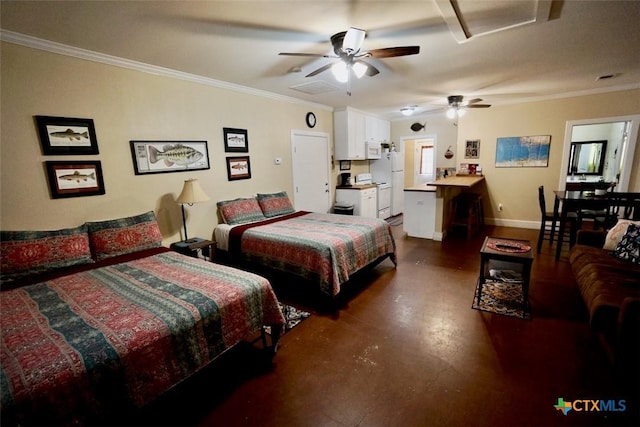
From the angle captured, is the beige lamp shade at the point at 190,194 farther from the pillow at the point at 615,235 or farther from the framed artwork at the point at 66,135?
the pillow at the point at 615,235

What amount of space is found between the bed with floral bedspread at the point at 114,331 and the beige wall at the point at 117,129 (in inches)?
22.9

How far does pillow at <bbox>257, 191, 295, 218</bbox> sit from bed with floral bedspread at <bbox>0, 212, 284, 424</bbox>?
192 centimetres

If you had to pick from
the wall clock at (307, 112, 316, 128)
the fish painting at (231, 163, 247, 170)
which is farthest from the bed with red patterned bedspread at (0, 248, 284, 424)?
the wall clock at (307, 112, 316, 128)

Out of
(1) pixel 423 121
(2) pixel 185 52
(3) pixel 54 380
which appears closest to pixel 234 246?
(2) pixel 185 52

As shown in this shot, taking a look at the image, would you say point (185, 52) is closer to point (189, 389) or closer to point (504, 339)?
point (189, 389)

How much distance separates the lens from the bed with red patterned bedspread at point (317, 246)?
2.73 metres

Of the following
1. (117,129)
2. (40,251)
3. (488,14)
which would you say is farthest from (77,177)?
(488,14)

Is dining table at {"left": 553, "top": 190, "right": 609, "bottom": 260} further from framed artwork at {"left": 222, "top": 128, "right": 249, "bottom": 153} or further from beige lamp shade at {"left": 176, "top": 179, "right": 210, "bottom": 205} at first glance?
beige lamp shade at {"left": 176, "top": 179, "right": 210, "bottom": 205}

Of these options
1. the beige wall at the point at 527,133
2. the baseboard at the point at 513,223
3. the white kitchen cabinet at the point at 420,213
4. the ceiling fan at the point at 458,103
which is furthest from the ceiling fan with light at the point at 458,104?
the baseboard at the point at 513,223

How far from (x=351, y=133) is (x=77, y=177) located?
4.44 m

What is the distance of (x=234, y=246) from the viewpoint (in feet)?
11.4

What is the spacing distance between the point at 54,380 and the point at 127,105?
8.83ft

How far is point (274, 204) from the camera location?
4266 millimetres

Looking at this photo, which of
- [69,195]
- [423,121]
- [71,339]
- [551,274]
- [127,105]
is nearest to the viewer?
[71,339]
